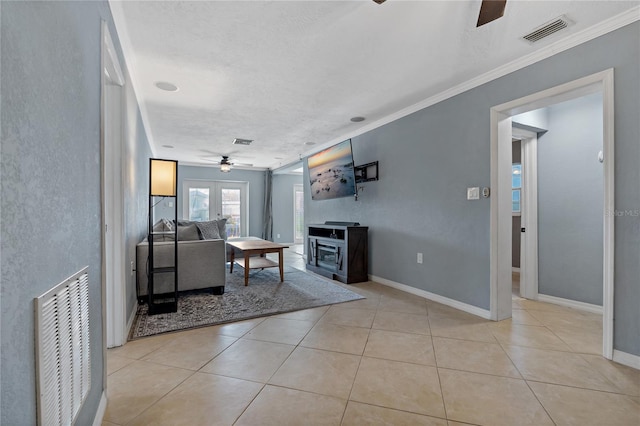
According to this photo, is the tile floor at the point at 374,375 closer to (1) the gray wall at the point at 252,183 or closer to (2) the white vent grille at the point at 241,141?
(2) the white vent grille at the point at 241,141

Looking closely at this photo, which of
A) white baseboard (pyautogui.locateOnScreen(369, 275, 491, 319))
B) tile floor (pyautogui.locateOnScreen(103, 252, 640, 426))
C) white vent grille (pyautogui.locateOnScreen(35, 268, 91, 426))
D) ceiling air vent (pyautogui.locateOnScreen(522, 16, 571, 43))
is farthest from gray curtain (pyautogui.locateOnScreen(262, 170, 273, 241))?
white vent grille (pyautogui.locateOnScreen(35, 268, 91, 426))

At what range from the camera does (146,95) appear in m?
3.27

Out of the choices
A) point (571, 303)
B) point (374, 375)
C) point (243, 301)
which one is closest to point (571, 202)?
point (571, 303)

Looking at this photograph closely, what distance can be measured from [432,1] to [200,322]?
300 centimetres

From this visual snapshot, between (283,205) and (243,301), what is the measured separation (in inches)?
224

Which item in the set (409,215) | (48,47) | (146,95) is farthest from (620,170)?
(146,95)

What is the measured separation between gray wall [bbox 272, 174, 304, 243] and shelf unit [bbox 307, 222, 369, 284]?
4.08m

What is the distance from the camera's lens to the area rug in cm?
263

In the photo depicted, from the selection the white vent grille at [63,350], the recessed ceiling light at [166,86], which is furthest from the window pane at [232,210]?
the white vent grille at [63,350]

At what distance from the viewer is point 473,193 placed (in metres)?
2.93

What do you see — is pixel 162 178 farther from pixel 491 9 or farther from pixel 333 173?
pixel 491 9

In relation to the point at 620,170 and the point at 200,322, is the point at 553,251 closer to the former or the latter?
the point at 620,170

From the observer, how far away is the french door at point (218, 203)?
7.83 metres

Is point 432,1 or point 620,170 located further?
point 620,170
